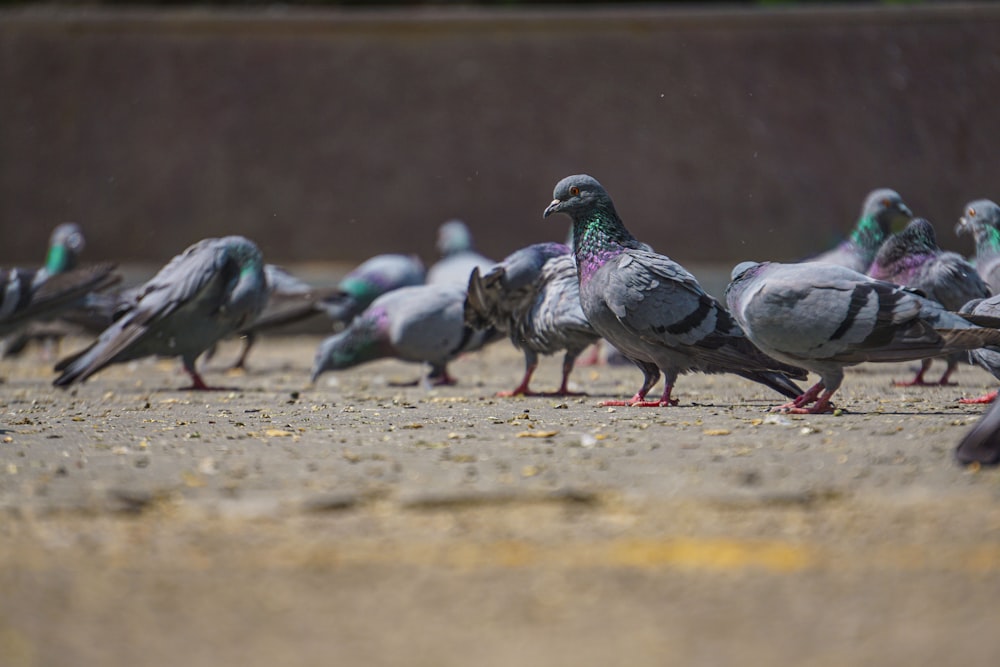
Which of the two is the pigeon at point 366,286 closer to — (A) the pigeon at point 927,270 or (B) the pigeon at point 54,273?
(B) the pigeon at point 54,273

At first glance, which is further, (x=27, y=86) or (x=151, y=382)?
(x=27, y=86)

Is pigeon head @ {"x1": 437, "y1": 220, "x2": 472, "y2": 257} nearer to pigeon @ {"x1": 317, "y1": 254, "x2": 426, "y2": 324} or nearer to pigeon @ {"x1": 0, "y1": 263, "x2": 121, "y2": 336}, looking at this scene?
pigeon @ {"x1": 317, "y1": 254, "x2": 426, "y2": 324}

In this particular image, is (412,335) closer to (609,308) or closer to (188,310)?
(188,310)

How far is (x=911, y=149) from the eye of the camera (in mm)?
13680

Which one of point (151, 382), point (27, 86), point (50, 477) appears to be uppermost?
point (27, 86)

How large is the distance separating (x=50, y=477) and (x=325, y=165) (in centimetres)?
1050

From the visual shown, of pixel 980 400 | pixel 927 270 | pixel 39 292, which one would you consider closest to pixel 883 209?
pixel 927 270

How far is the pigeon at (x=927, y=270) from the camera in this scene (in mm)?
6789

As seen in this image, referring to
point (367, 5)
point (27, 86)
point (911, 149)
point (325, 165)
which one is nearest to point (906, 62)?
point (911, 149)

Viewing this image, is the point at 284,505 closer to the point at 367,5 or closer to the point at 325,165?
the point at 325,165

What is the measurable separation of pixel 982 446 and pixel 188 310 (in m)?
5.14

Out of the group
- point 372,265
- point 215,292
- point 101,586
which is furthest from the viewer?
point 372,265

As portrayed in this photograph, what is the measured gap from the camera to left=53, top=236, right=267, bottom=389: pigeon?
7.64 meters

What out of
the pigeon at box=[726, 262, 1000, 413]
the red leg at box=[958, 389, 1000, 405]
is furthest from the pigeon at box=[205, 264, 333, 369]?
the red leg at box=[958, 389, 1000, 405]
